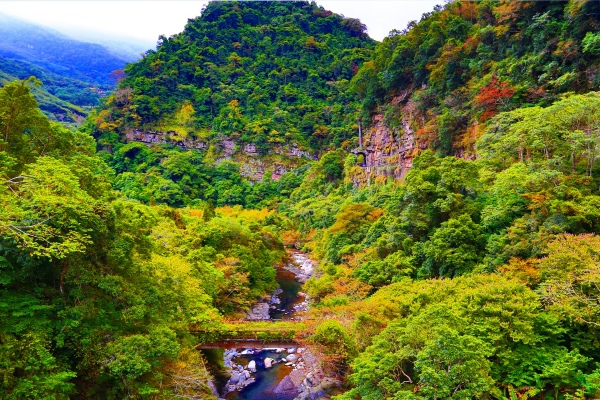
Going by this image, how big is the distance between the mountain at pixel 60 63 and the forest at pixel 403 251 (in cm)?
7849

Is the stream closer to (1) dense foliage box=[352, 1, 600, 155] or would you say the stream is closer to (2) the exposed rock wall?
(1) dense foliage box=[352, 1, 600, 155]

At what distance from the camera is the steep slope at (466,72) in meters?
22.1

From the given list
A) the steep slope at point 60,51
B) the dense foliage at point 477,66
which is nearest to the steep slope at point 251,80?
the dense foliage at point 477,66

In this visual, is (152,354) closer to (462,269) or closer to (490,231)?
(462,269)

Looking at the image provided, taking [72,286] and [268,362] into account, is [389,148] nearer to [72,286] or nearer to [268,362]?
[268,362]

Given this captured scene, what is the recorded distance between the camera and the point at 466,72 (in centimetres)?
3103

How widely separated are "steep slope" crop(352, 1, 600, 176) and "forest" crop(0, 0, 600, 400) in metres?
0.16

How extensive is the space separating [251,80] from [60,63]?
12880 cm

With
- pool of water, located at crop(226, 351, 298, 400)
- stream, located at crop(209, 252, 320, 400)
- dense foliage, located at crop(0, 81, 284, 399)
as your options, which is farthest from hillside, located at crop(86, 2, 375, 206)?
dense foliage, located at crop(0, 81, 284, 399)

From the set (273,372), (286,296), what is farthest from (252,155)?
(273,372)

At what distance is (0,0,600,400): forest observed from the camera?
964 cm

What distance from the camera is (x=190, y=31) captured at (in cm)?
8481

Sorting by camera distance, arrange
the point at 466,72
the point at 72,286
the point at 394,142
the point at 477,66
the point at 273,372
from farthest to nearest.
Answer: the point at 394,142, the point at 466,72, the point at 477,66, the point at 273,372, the point at 72,286

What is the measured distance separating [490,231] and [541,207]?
2.97 metres
